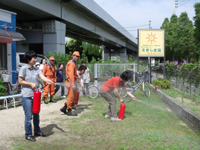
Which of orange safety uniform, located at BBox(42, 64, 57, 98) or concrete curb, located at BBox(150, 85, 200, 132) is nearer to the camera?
concrete curb, located at BBox(150, 85, 200, 132)

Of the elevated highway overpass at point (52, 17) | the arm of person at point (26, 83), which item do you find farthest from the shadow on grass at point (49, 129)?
the elevated highway overpass at point (52, 17)

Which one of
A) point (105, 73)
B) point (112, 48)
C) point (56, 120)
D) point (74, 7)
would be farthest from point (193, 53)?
point (56, 120)

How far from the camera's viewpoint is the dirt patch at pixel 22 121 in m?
4.81

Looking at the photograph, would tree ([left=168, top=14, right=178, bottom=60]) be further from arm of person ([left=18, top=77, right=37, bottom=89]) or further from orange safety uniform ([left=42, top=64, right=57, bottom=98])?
arm of person ([left=18, top=77, right=37, bottom=89])

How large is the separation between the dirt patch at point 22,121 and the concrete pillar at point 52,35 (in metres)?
11.3

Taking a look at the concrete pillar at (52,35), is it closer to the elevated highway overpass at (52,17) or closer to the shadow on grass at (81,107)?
the elevated highway overpass at (52,17)

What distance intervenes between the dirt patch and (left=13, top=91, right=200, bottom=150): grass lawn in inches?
2.1

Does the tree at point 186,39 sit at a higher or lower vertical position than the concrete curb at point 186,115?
higher

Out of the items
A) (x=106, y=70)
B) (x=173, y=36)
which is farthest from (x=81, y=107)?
(x=173, y=36)

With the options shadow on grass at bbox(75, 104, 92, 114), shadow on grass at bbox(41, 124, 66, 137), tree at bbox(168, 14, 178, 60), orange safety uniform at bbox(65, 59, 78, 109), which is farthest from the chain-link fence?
tree at bbox(168, 14, 178, 60)

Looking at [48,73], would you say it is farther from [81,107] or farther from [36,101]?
[36,101]

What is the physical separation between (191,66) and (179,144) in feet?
18.3

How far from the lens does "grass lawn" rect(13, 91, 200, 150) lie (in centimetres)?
420

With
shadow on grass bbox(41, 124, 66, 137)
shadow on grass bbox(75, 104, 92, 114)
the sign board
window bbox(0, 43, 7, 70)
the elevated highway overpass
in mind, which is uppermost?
the elevated highway overpass
